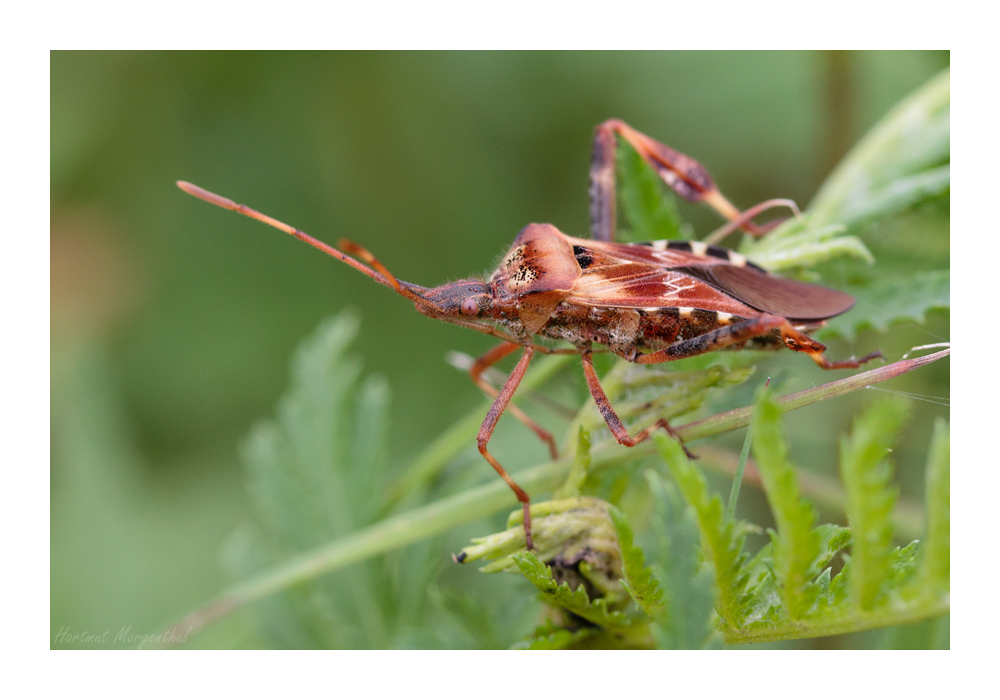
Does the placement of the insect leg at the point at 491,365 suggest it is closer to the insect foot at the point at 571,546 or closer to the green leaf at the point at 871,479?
the insect foot at the point at 571,546

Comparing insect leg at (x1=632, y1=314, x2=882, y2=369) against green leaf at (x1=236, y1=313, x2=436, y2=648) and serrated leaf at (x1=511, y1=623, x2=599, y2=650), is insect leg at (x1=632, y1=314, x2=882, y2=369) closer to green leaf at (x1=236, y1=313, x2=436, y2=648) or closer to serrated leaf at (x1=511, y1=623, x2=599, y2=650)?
serrated leaf at (x1=511, y1=623, x2=599, y2=650)

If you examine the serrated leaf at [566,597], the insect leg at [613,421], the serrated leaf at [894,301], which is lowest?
the serrated leaf at [566,597]

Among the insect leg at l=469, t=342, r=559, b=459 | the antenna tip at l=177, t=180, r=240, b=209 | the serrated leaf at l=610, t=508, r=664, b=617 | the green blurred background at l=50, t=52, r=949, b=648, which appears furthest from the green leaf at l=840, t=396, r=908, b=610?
the green blurred background at l=50, t=52, r=949, b=648

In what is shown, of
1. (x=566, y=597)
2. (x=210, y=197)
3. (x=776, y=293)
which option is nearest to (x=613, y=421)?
(x=566, y=597)

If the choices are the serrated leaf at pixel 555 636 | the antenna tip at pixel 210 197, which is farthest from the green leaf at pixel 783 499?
the antenna tip at pixel 210 197

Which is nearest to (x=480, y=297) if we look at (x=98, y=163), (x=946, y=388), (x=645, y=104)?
(x=946, y=388)
